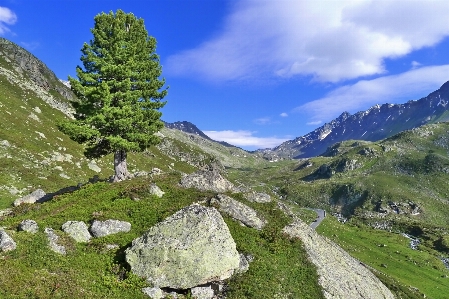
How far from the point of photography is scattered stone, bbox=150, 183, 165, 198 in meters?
32.8

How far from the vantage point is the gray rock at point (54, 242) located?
2262 cm

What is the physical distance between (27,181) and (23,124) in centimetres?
3309

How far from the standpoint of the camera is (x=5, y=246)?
2122 cm

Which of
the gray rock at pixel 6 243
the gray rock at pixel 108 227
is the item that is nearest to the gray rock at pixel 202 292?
the gray rock at pixel 108 227

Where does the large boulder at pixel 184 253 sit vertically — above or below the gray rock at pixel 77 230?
below

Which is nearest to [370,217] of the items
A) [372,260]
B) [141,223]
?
[372,260]

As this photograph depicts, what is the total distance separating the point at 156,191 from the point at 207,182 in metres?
5.73

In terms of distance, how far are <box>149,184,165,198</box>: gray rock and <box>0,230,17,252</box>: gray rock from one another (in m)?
13.1

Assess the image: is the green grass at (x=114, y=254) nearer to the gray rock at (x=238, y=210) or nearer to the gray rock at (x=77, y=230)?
the gray rock at (x=77, y=230)

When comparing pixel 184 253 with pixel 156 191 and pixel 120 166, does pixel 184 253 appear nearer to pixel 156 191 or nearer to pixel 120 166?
pixel 156 191

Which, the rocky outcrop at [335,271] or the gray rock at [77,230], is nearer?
the gray rock at [77,230]

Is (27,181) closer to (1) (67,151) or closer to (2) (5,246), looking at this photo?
(1) (67,151)

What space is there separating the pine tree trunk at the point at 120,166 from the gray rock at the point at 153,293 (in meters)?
21.5

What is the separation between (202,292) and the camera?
2184 cm
